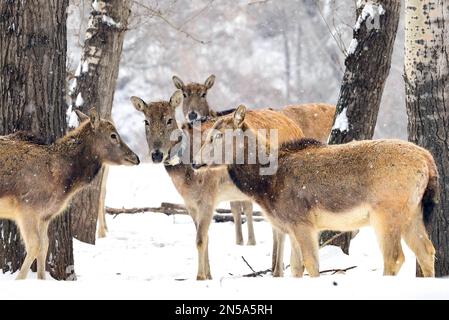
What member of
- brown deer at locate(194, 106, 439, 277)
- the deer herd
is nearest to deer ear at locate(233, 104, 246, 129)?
the deer herd

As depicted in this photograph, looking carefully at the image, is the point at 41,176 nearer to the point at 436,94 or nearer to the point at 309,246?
the point at 309,246

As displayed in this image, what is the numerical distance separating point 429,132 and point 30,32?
4.36m

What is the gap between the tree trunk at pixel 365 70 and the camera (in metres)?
10.6

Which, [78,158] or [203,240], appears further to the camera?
[203,240]

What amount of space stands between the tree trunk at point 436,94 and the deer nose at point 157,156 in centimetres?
341

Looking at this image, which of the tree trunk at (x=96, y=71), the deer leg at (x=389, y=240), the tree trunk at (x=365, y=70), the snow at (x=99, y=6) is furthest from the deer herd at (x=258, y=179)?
the snow at (x=99, y=6)

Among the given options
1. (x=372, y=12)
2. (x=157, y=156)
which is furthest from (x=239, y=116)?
(x=372, y=12)

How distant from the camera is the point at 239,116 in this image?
927cm

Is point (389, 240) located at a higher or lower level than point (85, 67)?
lower

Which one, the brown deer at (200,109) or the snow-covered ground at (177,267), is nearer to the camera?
the snow-covered ground at (177,267)

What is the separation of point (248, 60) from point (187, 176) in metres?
30.3

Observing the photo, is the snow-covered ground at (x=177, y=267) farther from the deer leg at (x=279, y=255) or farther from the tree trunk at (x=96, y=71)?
the tree trunk at (x=96, y=71)

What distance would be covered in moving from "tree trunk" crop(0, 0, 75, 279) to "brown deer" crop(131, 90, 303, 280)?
1.80m

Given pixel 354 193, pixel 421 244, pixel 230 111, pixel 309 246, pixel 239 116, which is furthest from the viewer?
pixel 230 111
